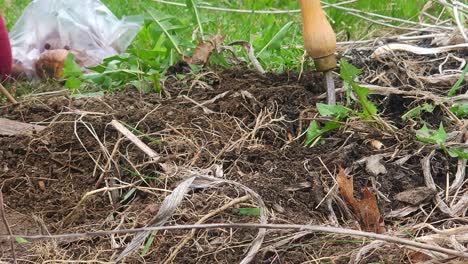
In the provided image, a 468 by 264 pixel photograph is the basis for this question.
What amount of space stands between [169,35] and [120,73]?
28 cm

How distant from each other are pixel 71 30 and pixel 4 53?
80 centimetres

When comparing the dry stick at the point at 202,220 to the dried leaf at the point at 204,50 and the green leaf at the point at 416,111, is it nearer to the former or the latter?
the green leaf at the point at 416,111

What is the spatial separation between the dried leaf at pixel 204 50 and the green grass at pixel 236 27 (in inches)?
4.5

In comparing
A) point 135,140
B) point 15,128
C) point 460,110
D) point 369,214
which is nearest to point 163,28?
point 15,128

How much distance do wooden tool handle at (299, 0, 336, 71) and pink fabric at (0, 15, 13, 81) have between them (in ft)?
6.14

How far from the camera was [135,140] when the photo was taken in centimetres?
266

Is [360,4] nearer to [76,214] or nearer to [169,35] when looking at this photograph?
[169,35]

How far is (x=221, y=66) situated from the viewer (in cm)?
336

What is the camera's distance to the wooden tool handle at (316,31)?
8.55 feet

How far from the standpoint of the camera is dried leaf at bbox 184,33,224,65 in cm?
336

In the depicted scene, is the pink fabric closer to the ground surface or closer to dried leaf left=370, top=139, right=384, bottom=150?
the ground surface

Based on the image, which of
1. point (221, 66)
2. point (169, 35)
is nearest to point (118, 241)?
point (221, 66)

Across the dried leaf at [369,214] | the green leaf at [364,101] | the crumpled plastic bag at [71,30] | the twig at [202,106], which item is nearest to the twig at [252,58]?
the twig at [202,106]

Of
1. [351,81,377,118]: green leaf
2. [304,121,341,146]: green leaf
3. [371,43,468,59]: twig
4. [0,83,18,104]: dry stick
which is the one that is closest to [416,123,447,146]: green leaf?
[351,81,377,118]: green leaf
